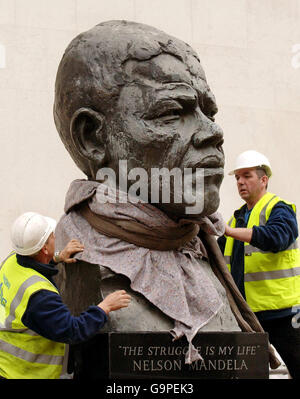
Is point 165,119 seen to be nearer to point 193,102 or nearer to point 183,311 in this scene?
point 193,102

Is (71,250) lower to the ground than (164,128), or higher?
lower

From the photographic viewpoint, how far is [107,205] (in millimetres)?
3855

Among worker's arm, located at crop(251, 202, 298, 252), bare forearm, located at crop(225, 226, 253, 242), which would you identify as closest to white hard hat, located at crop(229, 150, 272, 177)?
worker's arm, located at crop(251, 202, 298, 252)

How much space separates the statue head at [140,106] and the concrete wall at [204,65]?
96.8 inches

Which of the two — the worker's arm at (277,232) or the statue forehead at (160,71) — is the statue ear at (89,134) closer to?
the statue forehead at (160,71)

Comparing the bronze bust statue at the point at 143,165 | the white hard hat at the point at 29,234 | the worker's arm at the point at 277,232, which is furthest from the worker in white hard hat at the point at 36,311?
the worker's arm at the point at 277,232

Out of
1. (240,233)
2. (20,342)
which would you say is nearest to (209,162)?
(240,233)

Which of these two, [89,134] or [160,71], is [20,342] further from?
[160,71]

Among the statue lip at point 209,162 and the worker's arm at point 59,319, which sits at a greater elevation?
the statue lip at point 209,162

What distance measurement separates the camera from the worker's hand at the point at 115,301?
140 inches

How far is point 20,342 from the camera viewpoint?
3754 millimetres

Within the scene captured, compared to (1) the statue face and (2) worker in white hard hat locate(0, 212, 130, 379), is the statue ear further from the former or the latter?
(2) worker in white hard hat locate(0, 212, 130, 379)

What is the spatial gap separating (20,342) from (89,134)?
110 cm

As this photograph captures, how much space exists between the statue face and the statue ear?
64mm
